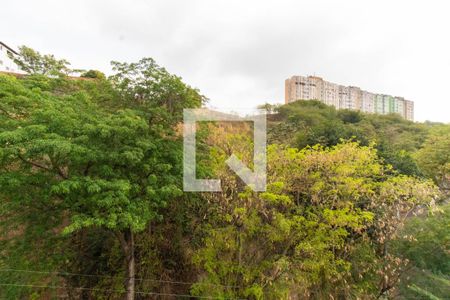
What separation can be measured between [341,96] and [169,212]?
33.6 metres

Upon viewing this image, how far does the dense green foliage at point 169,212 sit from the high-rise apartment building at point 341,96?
26.0 meters

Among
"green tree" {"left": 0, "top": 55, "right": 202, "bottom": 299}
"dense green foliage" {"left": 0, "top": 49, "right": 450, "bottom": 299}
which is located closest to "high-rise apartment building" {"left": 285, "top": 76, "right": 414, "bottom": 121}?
"dense green foliage" {"left": 0, "top": 49, "right": 450, "bottom": 299}

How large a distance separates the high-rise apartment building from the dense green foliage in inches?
1023

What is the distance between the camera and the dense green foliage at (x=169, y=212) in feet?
13.0

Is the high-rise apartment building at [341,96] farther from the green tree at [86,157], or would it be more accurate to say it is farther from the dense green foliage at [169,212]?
the green tree at [86,157]

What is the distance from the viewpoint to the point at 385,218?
5.92 m

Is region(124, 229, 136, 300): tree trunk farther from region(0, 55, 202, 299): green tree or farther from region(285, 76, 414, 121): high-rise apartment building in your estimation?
Answer: region(285, 76, 414, 121): high-rise apartment building

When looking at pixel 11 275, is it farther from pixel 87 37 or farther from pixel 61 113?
pixel 87 37

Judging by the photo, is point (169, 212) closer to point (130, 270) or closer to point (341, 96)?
point (130, 270)

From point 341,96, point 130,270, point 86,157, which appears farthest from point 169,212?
point 341,96

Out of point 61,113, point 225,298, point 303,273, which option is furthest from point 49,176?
point 303,273

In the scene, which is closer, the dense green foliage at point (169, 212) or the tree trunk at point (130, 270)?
the dense green foliage at point (169, 212)

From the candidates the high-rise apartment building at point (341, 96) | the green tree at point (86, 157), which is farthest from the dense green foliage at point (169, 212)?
the high-rise apartment building at point (341, 96)

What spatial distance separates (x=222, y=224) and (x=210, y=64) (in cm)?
1008
